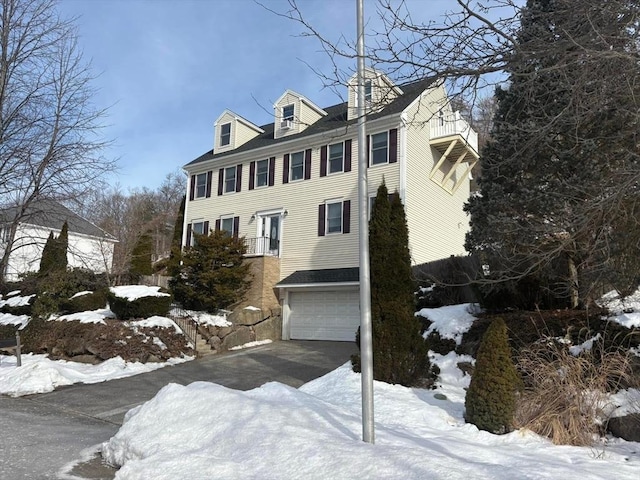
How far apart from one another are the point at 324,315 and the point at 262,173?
7.12 metres

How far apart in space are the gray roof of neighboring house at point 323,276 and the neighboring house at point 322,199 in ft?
0.16

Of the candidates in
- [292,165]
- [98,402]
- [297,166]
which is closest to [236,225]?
[292,165]

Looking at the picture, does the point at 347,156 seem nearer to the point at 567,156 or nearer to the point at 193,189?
the point at 193,189

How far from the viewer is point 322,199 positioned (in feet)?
63.8

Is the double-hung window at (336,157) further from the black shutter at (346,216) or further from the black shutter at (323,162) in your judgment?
the black shutter at (346,216)

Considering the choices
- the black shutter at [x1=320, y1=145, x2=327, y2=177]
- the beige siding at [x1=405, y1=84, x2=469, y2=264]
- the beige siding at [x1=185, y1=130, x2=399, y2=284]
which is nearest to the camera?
the beige siding at [x1=405, y1=84, x2=469, y2=264]

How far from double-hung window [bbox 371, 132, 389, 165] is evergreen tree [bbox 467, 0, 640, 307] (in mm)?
7233

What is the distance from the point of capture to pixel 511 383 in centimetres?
635

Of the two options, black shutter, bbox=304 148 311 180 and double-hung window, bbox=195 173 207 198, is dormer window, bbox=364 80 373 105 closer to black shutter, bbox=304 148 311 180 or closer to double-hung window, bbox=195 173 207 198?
black shutter, bbox=304 148 311 180

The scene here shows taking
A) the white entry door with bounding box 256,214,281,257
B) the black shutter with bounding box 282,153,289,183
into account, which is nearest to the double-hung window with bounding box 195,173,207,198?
the white entry door with bounding box 256,214,281,257

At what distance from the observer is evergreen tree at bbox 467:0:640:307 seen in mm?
4262

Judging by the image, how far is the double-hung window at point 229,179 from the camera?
22.5 meters

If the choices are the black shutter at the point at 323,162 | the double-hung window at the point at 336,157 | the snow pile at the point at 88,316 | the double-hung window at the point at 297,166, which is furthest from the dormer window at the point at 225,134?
the snow pile at the point at 88,316

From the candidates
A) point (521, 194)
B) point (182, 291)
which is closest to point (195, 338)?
point (182, 291)
